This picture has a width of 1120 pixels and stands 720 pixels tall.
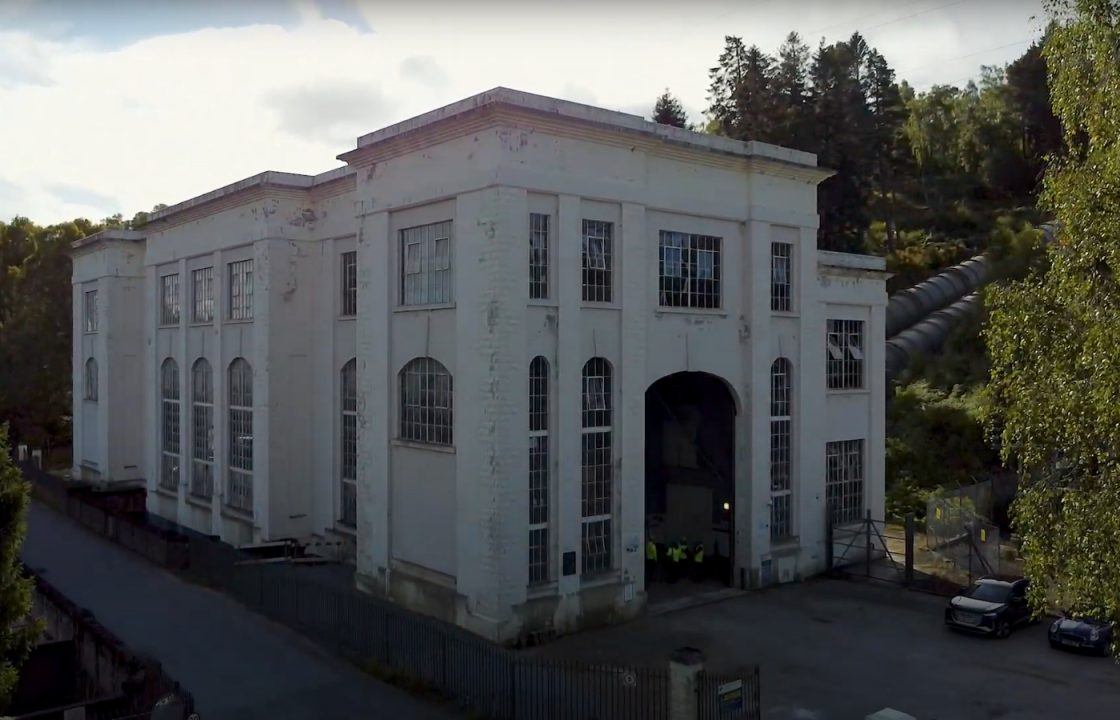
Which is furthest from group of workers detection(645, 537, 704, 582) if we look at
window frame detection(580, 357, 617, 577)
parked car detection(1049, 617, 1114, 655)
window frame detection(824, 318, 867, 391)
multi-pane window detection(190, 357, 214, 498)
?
multi-pane window detection(190, 357, 214, 498)

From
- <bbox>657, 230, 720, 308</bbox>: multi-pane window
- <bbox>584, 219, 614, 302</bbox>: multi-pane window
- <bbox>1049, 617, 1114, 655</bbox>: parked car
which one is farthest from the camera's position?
<bbox>657, 230, 720, 308</bbox>: multi-pane window

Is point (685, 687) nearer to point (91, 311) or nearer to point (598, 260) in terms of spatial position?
point (598, 260)

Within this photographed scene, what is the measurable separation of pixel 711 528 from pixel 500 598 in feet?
26.9

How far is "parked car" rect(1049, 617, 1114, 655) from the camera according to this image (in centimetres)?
1861

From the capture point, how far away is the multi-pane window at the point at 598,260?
68.3 feet

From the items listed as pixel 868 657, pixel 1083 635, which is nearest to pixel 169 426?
pixel 868 657

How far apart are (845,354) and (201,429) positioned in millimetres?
21620

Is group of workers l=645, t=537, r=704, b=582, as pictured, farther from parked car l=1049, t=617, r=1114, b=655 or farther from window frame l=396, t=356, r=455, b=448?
parked car l=1049, t=617, r=1114, b=655

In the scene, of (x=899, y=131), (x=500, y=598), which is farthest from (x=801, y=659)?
(x=899, y=131)

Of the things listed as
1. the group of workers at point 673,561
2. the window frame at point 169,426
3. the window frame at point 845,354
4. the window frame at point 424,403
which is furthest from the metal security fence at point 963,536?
the window frame at point 169,426

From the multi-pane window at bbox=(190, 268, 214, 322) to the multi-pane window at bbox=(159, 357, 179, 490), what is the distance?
2597 mm

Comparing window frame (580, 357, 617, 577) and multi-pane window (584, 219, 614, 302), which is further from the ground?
multi-pane window (584, 219, 614, 302)

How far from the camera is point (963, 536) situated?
25.8m

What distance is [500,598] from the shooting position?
1884cm
